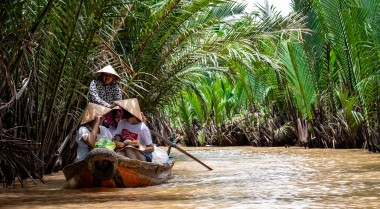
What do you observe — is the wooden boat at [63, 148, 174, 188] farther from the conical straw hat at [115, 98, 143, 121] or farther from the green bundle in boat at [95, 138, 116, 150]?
the conical straw hat at [115, 98, 143, 121]

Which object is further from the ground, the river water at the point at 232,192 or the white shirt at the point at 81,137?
the white shirt at the point at 81,137

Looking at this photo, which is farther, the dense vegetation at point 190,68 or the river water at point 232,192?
the dense vegetation at point 190,68

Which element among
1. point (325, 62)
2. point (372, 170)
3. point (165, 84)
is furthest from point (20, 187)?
point (325, 62)

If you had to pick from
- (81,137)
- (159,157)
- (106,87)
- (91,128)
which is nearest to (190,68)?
(159,157)

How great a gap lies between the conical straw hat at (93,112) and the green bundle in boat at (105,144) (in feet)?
1.11

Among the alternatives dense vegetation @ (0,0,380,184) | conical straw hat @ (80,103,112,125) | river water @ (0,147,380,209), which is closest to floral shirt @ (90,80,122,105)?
dense vegetation @ (0,0,380,184)

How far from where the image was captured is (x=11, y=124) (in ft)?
23.0

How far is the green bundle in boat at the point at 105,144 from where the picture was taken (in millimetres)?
6531

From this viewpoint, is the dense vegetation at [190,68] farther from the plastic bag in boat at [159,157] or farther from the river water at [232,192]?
the plastic bag in boat at [159,157]

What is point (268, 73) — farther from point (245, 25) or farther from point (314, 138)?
point (245, 25)

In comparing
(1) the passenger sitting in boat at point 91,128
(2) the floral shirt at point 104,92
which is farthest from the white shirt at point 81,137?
(2) the floral shirt at point 104,92

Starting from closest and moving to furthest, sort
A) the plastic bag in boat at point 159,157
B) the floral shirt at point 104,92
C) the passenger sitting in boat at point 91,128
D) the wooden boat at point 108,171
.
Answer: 1. the wooden boat at point 108,171
2. the passenger sitting in boat at point 91,128
3. the floral shirt at point 104,92
4. the plastic bag in boat at point 159,157

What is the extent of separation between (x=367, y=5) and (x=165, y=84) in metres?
3.92

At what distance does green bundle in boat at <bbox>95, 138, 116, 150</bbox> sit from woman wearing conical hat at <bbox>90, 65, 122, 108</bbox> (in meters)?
0.95
